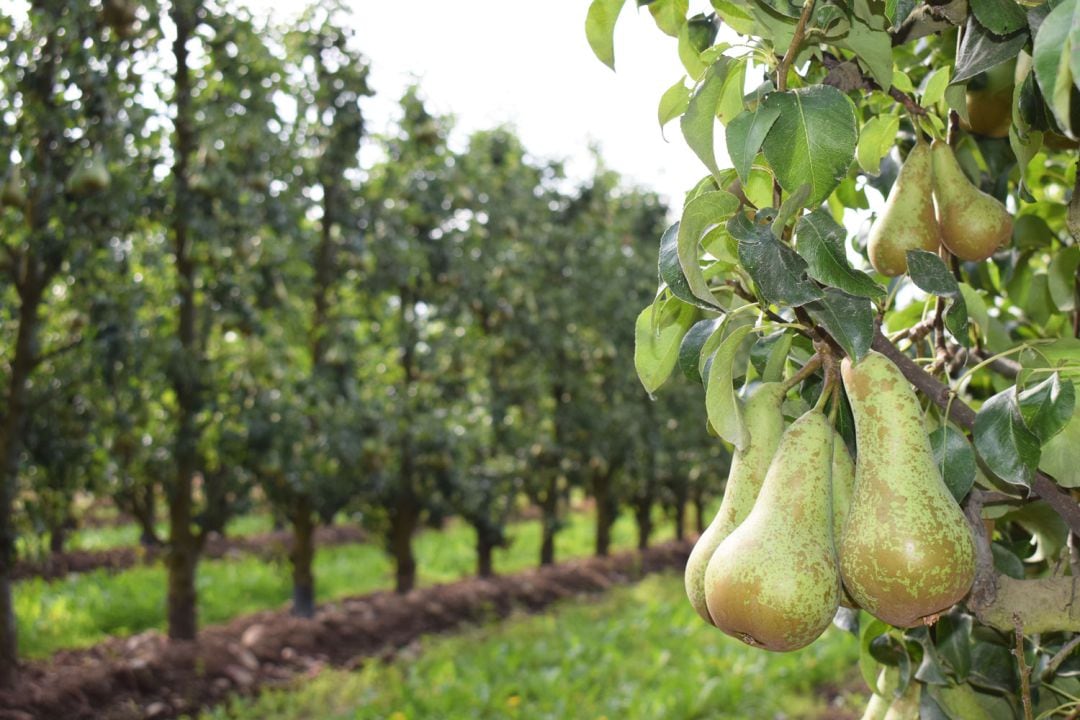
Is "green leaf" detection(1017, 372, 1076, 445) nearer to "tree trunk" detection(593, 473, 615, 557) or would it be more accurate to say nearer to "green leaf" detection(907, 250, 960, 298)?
"green leaf" detection(907, 250, 960, 298)

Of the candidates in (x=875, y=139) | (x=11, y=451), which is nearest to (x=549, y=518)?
(x=11, y=451)

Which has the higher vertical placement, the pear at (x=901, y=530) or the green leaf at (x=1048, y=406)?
the green leaf at (x=1048, y=406)

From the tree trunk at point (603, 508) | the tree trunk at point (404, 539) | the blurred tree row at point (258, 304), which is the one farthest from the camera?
the tree trunk at point (603, 508)

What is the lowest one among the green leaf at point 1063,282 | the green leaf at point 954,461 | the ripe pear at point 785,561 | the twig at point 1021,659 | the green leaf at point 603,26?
the twig at point 1021,659

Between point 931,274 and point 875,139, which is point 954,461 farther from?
point 875,139

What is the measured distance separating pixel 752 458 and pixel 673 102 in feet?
1.45

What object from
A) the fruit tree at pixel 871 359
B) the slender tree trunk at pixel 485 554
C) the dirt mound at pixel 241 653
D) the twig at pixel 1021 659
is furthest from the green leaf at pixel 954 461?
the slender tree trunk at pixel 485 554

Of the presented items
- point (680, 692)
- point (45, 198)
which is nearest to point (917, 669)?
point (680, 692)

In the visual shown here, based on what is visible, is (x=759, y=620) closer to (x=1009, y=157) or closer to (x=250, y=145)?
(x=1009, y=157)

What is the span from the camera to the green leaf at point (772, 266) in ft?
2.59

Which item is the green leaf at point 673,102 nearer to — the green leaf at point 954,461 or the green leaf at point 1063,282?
the green leaf at point 954,461

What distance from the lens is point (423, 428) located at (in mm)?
7875

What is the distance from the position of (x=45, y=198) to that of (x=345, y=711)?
3.25 m

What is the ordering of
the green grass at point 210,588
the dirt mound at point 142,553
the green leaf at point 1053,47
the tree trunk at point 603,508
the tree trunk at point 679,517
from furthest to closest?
the tree trunk at point 679,517 < the tree trunk at point 603,508 < the dirt mound at point 142,553 < the green grass at point 210,588 < the green leaf at point 1053,47
